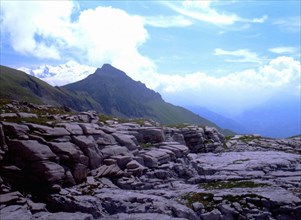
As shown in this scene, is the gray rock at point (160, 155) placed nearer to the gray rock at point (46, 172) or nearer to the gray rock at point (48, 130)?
the gray rock at point (48, 130)

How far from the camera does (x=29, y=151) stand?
28.4m

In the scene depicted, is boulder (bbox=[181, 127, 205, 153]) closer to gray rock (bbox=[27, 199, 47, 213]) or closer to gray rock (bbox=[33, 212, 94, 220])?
gray rock (bbox=[33, 212, 94, 220])

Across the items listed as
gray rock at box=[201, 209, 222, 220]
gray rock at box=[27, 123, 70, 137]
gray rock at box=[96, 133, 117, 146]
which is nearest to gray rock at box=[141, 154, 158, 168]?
Result: gray rock at box=[96, 133, 117, 146]

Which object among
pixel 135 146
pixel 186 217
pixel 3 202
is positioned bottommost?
pixel 186 217

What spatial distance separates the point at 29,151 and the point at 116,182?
9145 millimetres

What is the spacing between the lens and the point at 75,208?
25.8 m

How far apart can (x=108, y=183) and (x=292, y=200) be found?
56.7 feet

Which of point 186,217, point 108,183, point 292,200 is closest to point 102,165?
point 108,183

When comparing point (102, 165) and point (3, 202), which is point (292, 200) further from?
point (3, 202)

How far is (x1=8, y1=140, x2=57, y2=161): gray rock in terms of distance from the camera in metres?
28.3

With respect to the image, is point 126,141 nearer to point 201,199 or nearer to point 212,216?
point 201,199

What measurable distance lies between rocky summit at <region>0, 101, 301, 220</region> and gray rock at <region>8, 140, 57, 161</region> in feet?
0.28

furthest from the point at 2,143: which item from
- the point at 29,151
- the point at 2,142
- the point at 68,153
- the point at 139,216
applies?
the point at 139,216

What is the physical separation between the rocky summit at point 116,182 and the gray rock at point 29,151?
0.28 feet
